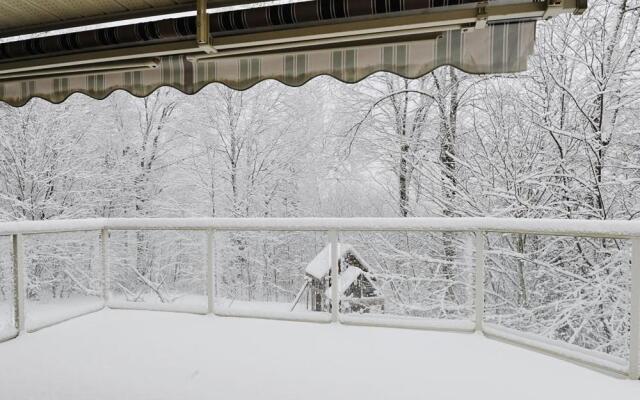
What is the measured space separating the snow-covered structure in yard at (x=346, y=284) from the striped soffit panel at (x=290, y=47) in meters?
4.68

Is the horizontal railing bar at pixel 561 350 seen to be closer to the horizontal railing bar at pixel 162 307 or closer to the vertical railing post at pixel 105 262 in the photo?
the horizontal railing bar at pixel 162 307

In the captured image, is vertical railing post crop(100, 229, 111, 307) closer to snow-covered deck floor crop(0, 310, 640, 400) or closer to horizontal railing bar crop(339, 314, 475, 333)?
snow-covered deck floor crop(0, 310, 640, 400)

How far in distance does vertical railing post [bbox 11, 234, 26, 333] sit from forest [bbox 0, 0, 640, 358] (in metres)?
0.99

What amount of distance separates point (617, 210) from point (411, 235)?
3.63 m

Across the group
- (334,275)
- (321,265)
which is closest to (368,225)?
(334,275)

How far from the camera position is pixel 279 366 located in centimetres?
266

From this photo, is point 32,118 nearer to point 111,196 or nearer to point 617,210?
point 111,196

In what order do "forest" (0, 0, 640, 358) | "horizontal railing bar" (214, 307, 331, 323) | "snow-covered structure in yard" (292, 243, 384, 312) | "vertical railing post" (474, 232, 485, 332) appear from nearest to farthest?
"vertical railing post" (474, 232, 485, 332) → "horizontal railing bar" (214, 307, 331, 323) → "forest" (0, 0, 640, 358) → "snow-covered structure in yard" (292, 243, 384, 312)

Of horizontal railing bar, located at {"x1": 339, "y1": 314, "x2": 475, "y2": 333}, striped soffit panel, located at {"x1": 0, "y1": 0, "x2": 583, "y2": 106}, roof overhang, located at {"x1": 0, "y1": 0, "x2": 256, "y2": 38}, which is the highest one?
roof overhang, located at {"x1": 0, "y1": 0, "x2": 256, "y2": 38}

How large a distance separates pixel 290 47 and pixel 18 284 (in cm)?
284

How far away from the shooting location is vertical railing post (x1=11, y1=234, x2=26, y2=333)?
10.7 feet

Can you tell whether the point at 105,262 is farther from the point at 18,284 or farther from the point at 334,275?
the point at 334,275

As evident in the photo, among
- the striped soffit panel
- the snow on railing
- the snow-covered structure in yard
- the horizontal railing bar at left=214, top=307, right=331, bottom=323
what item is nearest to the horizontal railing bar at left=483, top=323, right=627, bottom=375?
the snow on railing

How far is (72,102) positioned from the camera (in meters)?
10.2
